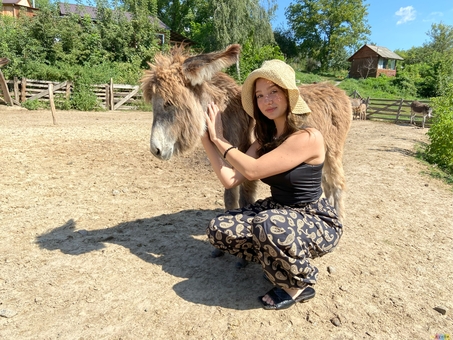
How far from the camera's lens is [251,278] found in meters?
2.72

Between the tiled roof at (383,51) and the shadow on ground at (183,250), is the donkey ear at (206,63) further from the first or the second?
the tiled roof at (383,51)

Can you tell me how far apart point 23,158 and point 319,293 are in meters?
5.82

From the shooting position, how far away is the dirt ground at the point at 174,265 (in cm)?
218

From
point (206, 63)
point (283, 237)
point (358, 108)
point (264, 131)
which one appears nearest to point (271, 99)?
point (264, 131)

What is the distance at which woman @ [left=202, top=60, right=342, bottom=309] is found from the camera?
214cm

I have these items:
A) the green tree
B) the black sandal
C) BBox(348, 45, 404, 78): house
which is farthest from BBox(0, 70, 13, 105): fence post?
BBox(348, 45, 404, 78): house

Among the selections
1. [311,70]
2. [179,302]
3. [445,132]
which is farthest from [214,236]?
[311,70]

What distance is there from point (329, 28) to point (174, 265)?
55291mm

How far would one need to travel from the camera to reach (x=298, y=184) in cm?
233

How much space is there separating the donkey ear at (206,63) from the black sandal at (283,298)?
187 cm

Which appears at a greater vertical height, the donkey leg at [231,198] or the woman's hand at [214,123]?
the woman's hand at [214,123]

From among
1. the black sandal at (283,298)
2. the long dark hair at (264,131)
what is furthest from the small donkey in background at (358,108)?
the black sandal at (283,298)

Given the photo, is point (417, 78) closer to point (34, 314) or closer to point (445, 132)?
point (445, 132)

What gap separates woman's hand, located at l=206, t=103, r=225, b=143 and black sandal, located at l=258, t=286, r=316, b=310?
1.32m
